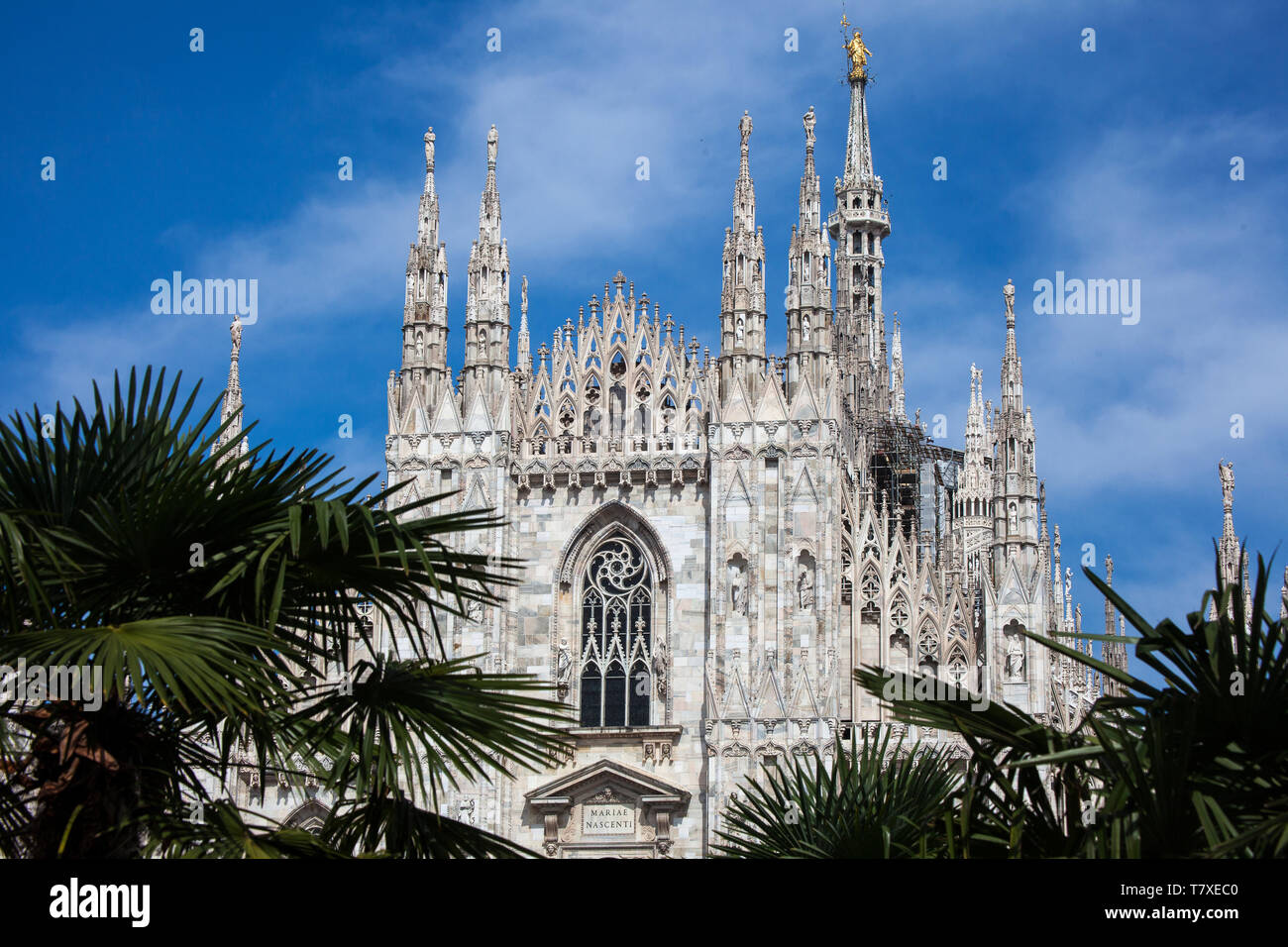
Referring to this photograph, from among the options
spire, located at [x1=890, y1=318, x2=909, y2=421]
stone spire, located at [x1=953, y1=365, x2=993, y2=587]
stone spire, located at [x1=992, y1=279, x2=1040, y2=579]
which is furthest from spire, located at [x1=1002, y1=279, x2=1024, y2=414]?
spire, located at [x1=890, y1=318, x2=909, y2=421]

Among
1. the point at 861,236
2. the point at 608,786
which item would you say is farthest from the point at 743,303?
the point at 861,236

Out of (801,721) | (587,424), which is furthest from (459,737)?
(587,424)

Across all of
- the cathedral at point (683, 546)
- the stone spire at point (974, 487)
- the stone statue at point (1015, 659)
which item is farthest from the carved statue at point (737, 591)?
the stone spire at point (974, 487)

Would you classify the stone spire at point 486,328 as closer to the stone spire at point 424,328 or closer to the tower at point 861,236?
the stone spire at point 424,328

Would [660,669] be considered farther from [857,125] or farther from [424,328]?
[857,125]

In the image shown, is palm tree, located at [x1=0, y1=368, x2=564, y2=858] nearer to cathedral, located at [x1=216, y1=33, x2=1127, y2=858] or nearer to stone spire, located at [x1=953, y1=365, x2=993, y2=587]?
cathedral, located at [x1=216, y1=33, x2=1127, y2=858]

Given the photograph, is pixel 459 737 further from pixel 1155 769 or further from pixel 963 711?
pixel 1155 769

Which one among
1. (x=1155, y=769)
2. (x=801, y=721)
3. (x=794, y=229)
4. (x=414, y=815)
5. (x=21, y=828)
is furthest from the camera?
(x=794, y=229)

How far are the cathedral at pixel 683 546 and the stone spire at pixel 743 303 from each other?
44mm

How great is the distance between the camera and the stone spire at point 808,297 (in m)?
36.8

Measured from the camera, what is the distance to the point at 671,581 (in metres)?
36.3

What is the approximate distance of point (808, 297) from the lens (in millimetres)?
37219

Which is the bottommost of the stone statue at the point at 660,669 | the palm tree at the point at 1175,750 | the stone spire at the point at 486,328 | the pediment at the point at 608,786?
the pediment at the point at 608,786
